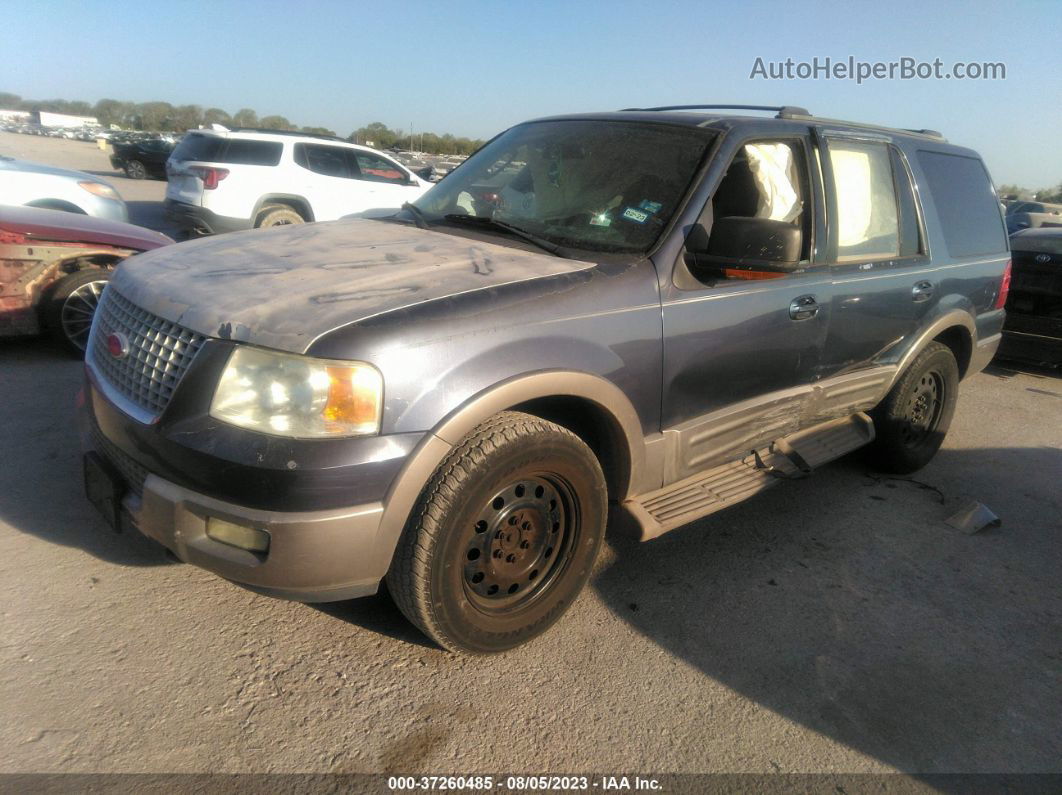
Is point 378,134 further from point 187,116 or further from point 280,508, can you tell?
point 280,508

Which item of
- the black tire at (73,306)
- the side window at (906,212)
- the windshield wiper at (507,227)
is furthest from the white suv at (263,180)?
the side window at (906,212)

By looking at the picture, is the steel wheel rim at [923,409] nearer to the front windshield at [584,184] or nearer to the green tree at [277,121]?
the front windshield at [584,184]

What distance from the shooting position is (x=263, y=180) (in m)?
10.9

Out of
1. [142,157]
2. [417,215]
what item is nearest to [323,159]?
[417,215]

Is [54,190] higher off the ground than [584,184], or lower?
higher

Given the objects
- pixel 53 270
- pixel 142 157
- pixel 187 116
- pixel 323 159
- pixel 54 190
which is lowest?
pixel 53 270

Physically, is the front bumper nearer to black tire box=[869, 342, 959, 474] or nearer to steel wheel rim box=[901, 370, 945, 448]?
black tire box=[869, 342, 959, 474]

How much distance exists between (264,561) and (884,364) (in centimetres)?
327

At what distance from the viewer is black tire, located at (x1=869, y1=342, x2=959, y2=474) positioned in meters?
4.36

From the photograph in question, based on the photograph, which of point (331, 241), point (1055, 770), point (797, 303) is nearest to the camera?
point (1055, 770)

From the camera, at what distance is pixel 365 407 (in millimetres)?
2207

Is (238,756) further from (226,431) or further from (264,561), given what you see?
(226,431)

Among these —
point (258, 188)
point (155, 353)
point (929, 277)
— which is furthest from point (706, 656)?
point (258, 188)

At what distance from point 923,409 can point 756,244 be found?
2445mm
